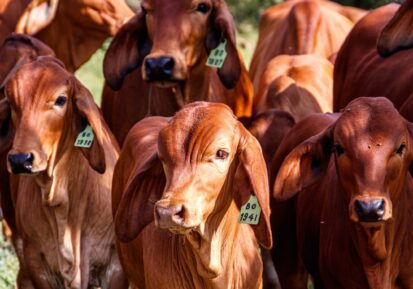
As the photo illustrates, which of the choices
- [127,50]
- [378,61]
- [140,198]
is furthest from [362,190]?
[127,50]

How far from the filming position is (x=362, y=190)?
7.70 m

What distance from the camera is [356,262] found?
324 inches

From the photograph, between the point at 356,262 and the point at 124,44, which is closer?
the point at 356,262

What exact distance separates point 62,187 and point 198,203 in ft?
6.62

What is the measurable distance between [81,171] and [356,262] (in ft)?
6.24

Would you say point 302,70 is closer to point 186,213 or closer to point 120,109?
point 120,109

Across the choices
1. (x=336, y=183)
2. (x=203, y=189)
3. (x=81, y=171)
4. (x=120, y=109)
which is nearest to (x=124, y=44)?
(x=120, y=109)

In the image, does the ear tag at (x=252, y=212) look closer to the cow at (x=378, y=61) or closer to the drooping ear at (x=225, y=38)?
the cow at (x=378, y=61)

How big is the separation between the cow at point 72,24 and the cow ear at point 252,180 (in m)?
4.27

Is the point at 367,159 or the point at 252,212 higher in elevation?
the point at 367,159

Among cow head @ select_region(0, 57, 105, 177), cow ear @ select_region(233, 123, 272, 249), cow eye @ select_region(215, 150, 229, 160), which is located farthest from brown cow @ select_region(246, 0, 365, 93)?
cow eye @ select_region(215, 150, 229, 160)

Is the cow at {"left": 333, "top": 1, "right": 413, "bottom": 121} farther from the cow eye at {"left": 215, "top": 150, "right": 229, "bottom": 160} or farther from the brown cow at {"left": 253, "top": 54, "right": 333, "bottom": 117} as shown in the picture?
the cow eye at {"left": 215, "top": 150, "right": 229, "bottom": 160}

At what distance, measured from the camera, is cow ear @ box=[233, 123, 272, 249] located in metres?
7.65

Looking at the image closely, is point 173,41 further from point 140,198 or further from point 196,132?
point 196,132
